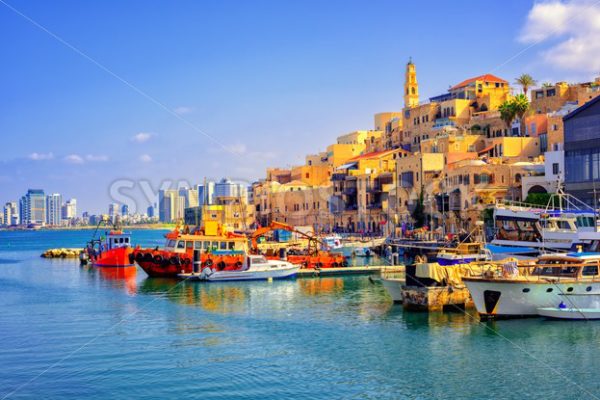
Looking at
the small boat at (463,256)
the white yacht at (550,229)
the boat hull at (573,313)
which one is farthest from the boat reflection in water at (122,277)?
the white yacht at (550,229)

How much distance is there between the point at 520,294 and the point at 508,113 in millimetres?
57105

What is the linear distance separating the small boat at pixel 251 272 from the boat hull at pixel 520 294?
21.3 meters

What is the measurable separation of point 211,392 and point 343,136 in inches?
4279

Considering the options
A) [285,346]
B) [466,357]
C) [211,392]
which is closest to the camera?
[211,392]

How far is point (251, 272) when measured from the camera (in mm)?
48438

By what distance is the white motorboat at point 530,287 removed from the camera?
94.4 feet

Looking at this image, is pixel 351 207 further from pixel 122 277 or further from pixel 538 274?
pixel 538 274

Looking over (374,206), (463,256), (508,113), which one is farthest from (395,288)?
(374,206)

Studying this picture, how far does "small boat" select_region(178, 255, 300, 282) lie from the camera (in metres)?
47.6

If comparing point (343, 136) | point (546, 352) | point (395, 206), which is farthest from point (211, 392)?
point (343, 136)

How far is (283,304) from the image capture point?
121 feet

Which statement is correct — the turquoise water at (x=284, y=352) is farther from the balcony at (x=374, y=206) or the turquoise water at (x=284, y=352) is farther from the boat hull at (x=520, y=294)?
the balcony at (x=374, y=206)

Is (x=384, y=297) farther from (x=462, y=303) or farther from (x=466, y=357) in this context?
(x=466, y=357)

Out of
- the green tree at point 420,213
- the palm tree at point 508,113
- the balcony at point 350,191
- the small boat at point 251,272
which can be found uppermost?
the palm tree at point 508,113
